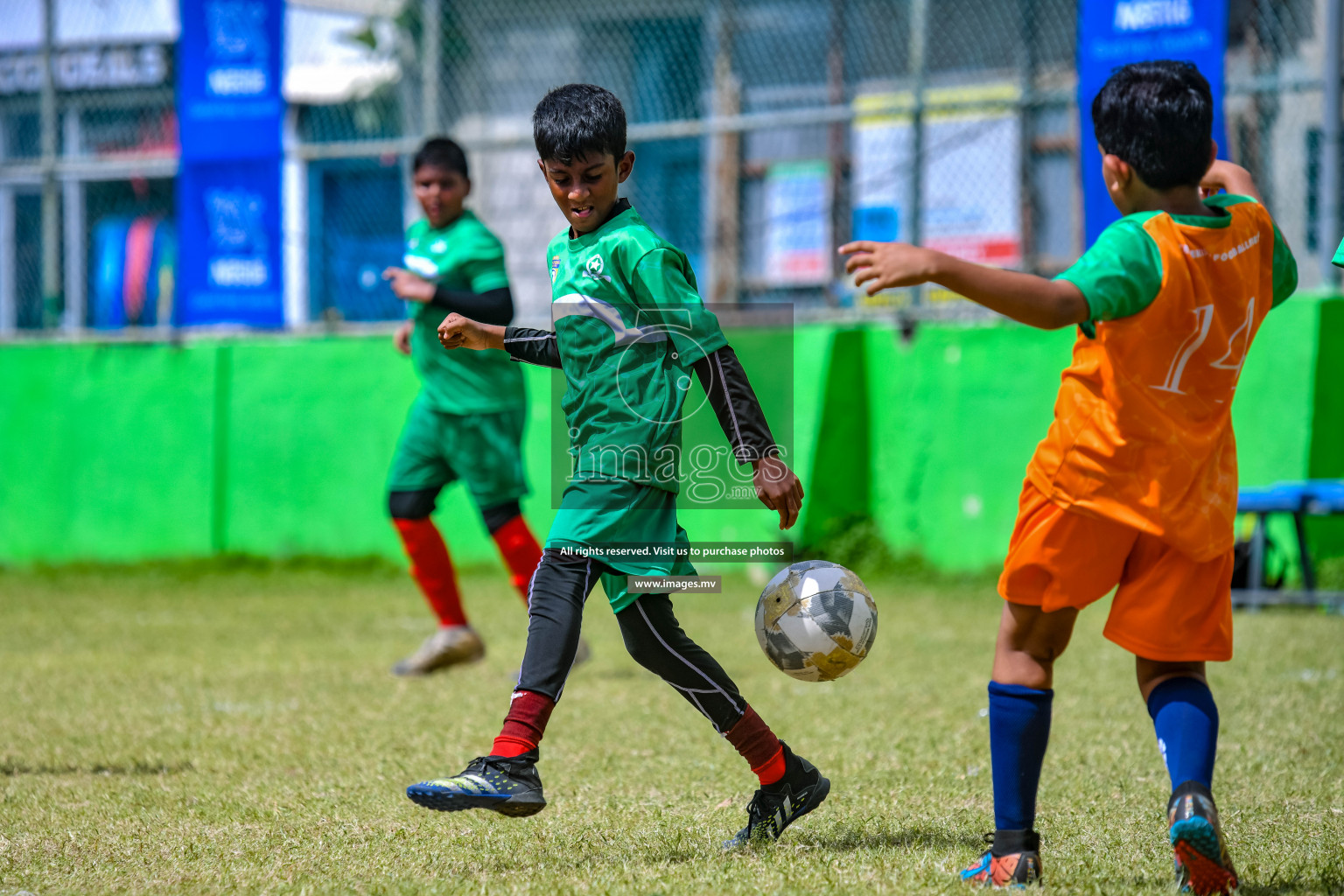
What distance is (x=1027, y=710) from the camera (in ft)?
9.42

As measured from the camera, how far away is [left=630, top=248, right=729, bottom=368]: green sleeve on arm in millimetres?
3119

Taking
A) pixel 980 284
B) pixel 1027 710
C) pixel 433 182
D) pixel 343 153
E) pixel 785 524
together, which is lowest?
pixel 1027 710

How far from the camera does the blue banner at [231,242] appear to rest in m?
9.88

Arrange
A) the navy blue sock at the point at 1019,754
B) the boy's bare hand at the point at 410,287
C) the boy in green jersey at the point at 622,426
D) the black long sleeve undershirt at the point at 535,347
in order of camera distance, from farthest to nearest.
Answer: the boy's bare hand at the point at 410,287 < the black long sleeve undershirt at the point at 535,347 < the boy in green jersey at the point at 622,426 < the navy blue sock at the point at 1019,754

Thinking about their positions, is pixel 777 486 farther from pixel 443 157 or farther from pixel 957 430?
pixel 957 430

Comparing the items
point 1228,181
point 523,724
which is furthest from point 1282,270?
point 523,724

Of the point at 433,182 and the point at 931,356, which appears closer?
the point at 433,182

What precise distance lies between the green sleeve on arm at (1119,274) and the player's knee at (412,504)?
380 cm

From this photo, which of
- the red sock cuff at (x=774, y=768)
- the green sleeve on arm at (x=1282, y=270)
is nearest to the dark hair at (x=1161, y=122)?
the green sleeve on arm at (x=1282, y=270)

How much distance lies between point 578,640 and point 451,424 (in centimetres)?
282

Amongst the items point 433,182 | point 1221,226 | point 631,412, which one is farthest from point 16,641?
point 1221,226

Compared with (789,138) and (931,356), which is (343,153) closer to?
(789,138)

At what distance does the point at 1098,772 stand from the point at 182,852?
8.10 ft

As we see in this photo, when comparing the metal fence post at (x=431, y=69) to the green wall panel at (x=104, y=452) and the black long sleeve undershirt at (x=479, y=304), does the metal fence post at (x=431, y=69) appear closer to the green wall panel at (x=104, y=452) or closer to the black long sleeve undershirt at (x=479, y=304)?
the green wall panel at (x=104, y=452)
